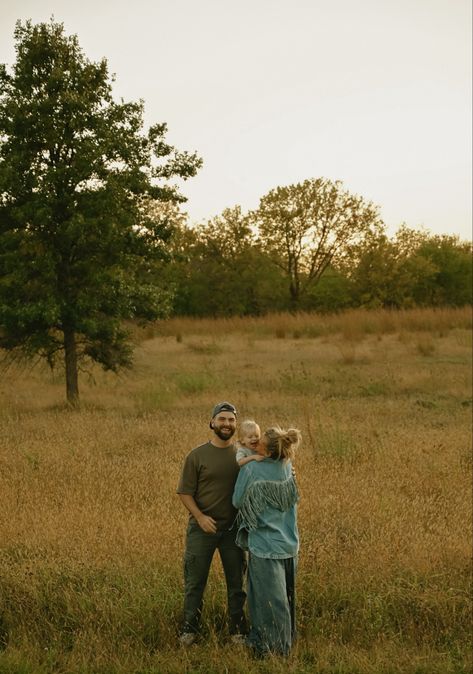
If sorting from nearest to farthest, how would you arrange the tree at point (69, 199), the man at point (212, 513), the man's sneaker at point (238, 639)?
the man at point (212, 513) < the man's sneaker at point (238, 639) < the tree at point (69, 199)

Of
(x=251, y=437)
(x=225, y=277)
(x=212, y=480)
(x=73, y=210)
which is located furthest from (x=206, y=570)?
(x=225, y=277)

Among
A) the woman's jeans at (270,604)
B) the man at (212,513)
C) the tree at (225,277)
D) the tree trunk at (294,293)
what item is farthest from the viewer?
the tree trunk at (294,293)

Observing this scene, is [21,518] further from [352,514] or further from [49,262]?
[49,262]

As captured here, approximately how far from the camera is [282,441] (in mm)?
4504

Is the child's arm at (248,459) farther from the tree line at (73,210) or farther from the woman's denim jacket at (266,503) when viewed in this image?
the tree line at (73,210)

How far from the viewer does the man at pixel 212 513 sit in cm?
475

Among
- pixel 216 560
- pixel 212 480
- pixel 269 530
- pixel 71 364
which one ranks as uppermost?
pixel 71 364

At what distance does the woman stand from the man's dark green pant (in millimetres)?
232

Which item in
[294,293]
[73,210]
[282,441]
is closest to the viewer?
[282,441]

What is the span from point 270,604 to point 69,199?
31.6 feet

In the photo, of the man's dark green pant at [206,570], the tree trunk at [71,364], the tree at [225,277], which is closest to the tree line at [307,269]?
the tree at [225,277]

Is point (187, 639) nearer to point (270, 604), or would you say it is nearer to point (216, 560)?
point (270, 604)

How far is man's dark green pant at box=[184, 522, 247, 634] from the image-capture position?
485cm

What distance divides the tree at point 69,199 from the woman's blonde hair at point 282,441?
27.1 feet
